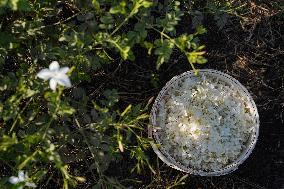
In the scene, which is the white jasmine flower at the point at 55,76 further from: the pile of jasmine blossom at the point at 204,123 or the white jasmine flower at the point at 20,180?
the pile of jasmine blossom at the point at 204,123

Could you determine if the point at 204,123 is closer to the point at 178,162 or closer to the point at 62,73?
the point at 178,162

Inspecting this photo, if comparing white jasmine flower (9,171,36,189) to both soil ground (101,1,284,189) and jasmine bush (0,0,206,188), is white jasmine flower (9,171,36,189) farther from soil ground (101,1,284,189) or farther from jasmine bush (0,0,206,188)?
soil ground (101,1,284,189)

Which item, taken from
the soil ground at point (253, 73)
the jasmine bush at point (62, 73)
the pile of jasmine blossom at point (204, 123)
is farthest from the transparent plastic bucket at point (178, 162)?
the soil ground at point (253, 73)

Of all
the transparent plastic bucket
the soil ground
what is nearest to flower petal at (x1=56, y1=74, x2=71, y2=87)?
the transparent plastic bucket

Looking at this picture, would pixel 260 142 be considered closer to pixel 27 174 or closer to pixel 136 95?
pixel 136 95

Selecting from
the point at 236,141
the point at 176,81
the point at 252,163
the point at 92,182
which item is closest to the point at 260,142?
the point at 252,163

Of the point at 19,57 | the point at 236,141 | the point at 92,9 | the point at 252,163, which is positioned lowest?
the point at 252,163

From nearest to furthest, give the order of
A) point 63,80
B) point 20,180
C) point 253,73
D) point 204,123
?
point 63,80
point 20,180
point 204,123
point 253,73

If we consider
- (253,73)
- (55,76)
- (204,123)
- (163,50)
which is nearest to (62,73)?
(55,76)
